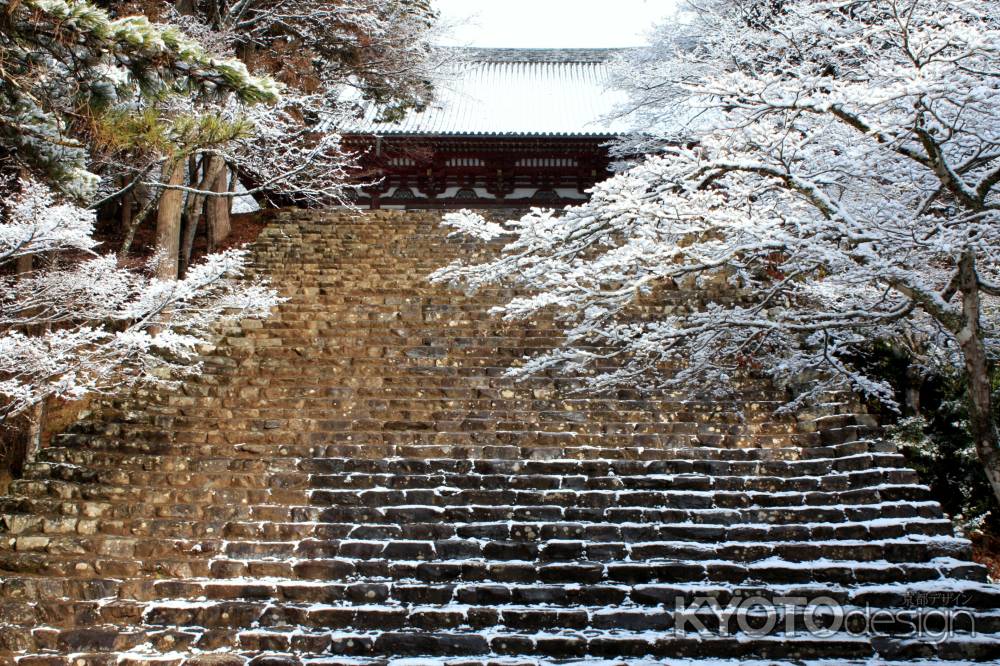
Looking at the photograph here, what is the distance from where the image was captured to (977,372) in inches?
159

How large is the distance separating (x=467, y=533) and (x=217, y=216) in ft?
30.2

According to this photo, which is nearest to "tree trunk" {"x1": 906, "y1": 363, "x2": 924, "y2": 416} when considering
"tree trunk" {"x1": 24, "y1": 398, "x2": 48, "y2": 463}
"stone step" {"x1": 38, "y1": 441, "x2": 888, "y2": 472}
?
"stone step" {"x1": 38, "y1": 441, "x2": 888, "y2": 472}

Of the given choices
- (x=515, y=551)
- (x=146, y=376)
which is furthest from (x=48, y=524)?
(x=515, y=551)

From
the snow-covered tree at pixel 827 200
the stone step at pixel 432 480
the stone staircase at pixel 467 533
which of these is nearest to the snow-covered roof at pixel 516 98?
the stone staircase at pixel 467 533

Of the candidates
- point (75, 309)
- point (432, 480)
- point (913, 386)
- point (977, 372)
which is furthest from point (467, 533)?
point (913, 386)

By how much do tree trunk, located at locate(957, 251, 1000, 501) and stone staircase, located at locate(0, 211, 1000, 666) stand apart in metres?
0.94

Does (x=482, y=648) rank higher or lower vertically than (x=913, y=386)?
lower

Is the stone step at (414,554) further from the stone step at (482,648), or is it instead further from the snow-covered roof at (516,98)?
the snow-covered roof at (516,98)

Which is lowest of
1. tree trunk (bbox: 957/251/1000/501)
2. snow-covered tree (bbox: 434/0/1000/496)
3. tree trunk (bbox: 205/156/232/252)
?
tree trunk (bbox: 957/251/1000/501)

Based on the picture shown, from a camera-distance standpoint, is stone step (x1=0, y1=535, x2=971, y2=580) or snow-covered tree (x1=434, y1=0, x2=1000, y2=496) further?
stone step (x1=0, y1=535, x2=971, y2=580)

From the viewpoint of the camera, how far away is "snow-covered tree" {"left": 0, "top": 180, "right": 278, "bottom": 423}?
4832mm

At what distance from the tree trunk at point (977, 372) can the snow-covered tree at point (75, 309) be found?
6.10m

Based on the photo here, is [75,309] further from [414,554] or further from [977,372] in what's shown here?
[977,372]

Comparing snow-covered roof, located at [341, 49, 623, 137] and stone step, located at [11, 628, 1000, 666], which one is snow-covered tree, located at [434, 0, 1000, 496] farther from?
snow-covered roof, located at [341, 49, 623, 137]
